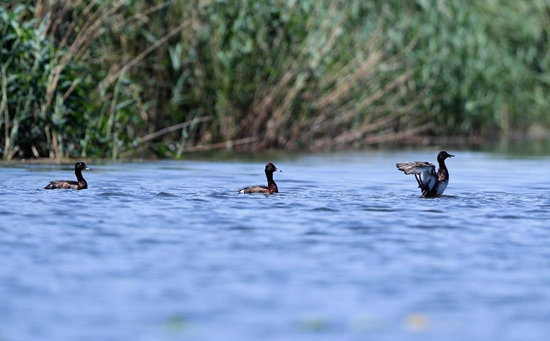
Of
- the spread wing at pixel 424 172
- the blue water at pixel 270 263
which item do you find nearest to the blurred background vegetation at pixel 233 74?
the blue water at pixel 270 263

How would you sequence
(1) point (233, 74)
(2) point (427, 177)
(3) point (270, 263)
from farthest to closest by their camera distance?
(1) point (233, 74), (2) point (427, 177), (3) point (270, 263)

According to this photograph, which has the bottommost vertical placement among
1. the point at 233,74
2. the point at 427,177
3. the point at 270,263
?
the point at 270,263

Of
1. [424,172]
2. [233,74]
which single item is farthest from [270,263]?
[233,74]

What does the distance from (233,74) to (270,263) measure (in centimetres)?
1266

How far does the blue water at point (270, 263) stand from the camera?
5672 mm

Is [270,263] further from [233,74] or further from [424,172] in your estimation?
[233,74]

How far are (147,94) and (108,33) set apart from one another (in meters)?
1.70

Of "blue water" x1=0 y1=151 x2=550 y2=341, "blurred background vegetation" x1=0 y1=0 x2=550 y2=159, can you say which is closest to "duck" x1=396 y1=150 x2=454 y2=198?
"blue water" x1=0 y1=151 x2=550 y2=341

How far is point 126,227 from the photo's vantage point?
30.0 ft

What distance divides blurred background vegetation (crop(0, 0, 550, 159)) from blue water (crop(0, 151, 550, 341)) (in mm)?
2773

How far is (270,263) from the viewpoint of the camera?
7.42 meters

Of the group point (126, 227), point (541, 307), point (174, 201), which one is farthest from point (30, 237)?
point (541, 307)

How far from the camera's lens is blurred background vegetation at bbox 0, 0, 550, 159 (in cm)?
1584

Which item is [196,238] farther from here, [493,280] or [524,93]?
[524,93]
